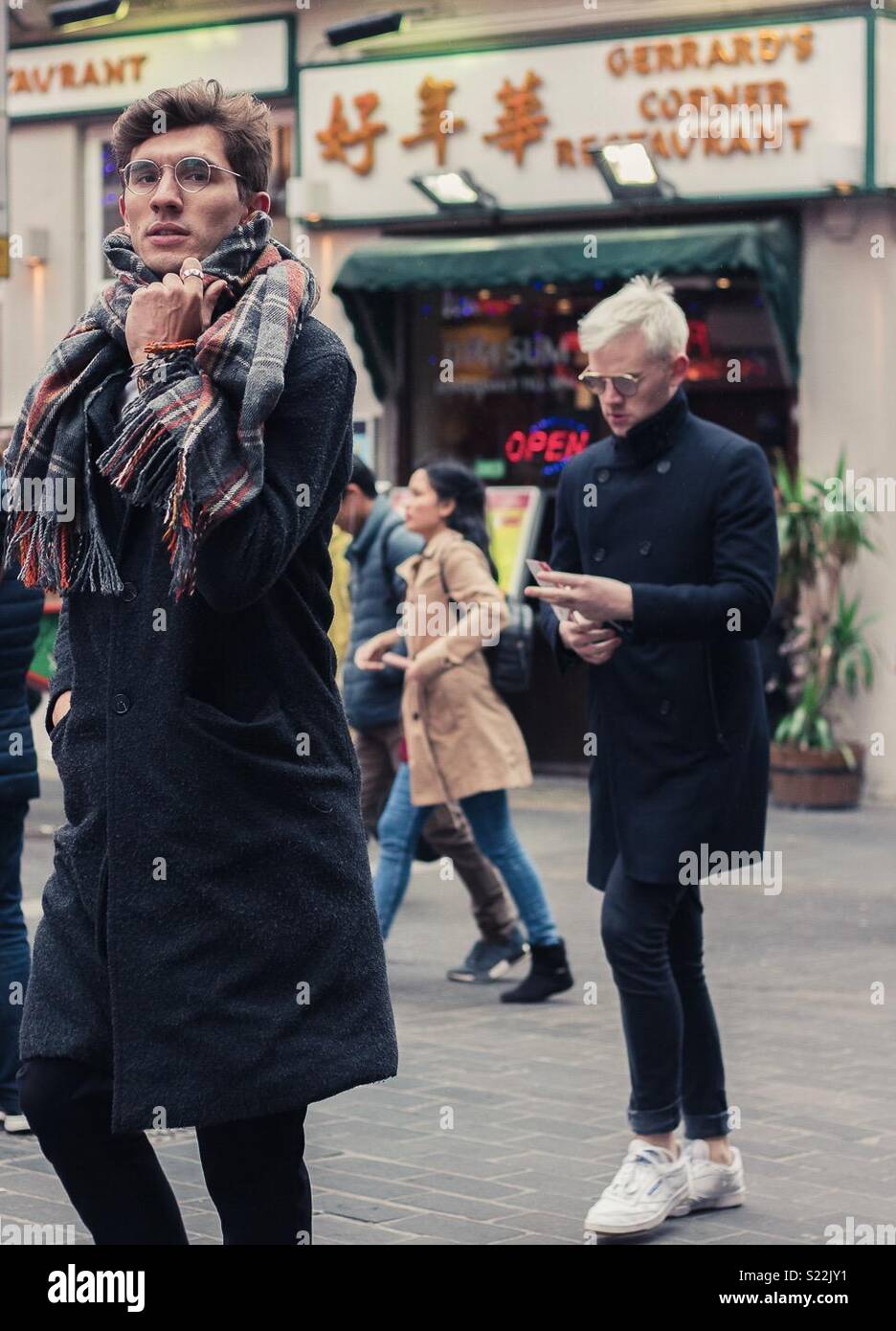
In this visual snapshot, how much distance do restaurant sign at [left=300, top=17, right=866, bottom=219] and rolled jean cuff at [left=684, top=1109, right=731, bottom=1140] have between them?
8.78 meters

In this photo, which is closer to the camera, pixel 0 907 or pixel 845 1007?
pixel 0 907

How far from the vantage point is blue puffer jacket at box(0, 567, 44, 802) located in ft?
17.7

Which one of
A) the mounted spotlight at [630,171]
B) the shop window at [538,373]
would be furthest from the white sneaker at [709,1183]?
the mounted spotlight at [630,171]

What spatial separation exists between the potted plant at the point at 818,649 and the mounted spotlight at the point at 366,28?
3854 mm

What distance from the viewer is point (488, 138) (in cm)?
1404

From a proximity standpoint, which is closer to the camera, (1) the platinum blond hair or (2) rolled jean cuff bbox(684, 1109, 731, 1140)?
(1) the platinum blond hair

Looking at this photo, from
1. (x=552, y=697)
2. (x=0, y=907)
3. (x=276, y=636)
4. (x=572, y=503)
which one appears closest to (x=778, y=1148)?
(x=572, y=503)

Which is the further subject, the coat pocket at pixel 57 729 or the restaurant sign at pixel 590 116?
the restaurant sign at pixel 590 116

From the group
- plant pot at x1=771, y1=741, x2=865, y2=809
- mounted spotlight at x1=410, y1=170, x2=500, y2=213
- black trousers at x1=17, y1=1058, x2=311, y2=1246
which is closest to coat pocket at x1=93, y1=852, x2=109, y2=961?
black trousers at x1=17, y1=1058, x2=311, y2=1246

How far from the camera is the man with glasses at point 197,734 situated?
114 inches

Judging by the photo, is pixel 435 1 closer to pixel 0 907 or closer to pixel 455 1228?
pixel 0 907

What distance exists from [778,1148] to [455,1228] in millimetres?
1070

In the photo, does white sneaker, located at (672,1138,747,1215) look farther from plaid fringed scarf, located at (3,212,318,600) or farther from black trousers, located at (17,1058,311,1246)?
plaid fringed scarf, located at (3,212,318,600)

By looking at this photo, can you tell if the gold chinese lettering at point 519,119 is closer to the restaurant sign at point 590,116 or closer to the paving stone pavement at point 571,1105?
the restaurant sign at point 590,116
